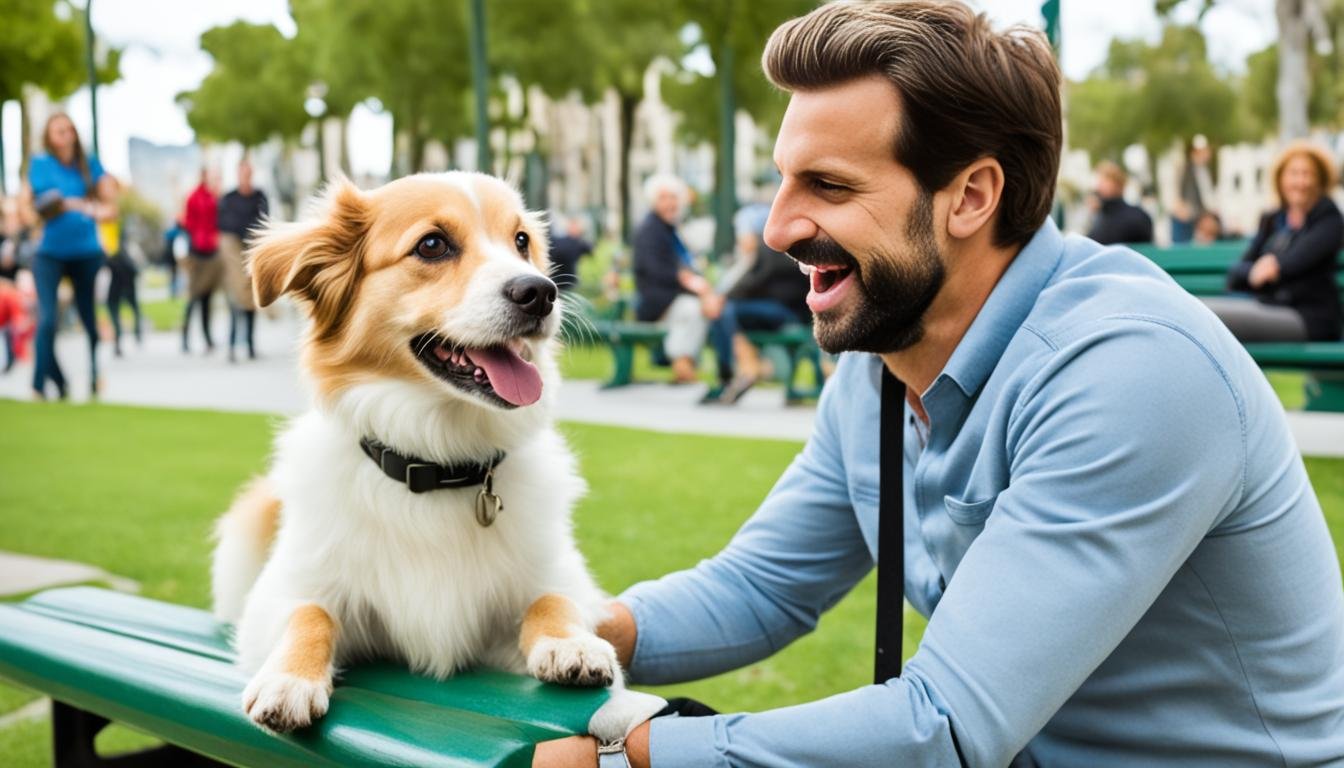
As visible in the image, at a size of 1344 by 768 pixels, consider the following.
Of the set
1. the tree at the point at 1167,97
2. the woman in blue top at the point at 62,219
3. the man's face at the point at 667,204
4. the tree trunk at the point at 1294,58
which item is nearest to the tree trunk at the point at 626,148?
the tree trunk at the point at 1294,58

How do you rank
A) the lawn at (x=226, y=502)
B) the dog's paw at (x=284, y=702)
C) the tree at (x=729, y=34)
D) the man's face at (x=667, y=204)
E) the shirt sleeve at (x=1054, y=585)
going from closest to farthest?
the shirt sleeve at (x=1054, y=585)
the dog's paw at (x=284, y=702)
the lawn at (x=226, y=502)
the man's face at (x=667, y=204)
the tree at (x=729, y=34)

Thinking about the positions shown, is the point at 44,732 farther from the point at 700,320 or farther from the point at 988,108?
the point at 700,320

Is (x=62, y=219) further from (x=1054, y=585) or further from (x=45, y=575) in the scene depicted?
(x=1054, y=585)

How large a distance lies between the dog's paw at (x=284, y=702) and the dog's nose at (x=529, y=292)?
815 millimetres

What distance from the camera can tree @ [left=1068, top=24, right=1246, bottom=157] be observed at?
47.4 meters

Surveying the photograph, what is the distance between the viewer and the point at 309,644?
218 cm

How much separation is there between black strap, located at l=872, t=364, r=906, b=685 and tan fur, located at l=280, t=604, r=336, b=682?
1005 millimetres

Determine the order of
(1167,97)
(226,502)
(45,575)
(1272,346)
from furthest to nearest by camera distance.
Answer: (1167,97), (1272,346), (226,502), (45,575)

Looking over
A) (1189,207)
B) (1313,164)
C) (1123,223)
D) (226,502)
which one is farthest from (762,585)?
(1189,207)

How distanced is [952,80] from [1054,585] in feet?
2.76

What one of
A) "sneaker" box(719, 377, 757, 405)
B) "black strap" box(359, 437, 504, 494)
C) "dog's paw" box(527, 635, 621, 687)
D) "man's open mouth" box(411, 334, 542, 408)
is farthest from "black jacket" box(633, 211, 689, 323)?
"dog's paw" box(527, 635, 621, 687)

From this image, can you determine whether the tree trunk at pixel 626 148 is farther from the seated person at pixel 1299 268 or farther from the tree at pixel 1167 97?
the seated person at pixel 1299 268

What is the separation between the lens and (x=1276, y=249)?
811 centimetres

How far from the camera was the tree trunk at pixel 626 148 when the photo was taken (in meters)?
34.8
